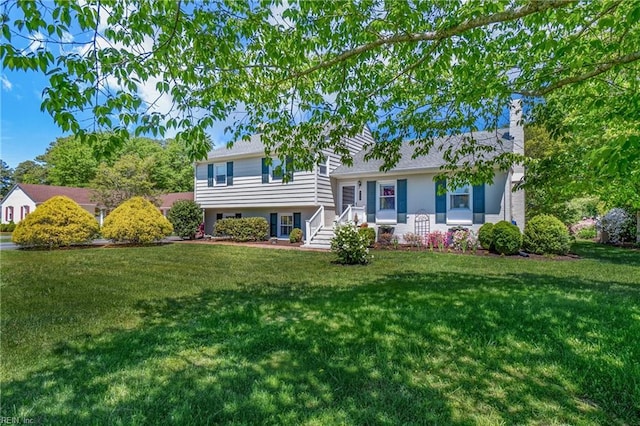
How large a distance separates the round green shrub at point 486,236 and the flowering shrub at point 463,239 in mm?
401

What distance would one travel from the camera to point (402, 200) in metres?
15.5

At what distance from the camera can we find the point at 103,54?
319 cm

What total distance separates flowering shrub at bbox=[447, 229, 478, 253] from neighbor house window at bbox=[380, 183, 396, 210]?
10.2 feet

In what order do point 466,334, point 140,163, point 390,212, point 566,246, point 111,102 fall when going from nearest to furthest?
point 111,102, point 466,334, point 566,246, point 390,212, point 140,163

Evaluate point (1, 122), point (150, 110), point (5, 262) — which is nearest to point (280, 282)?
point (150, 110)

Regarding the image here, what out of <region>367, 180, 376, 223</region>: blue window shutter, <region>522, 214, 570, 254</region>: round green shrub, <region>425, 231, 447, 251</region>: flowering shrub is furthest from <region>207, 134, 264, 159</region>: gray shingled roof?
<region>522, 214, 570, 254</region>: round green shrub

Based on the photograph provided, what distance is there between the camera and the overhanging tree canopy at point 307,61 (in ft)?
9.85

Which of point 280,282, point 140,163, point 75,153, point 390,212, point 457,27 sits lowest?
point 280,282

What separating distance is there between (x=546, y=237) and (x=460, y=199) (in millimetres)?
3576

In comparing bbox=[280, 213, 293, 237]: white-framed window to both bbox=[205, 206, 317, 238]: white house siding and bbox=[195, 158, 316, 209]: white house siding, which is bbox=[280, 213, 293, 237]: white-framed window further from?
bbox=[195, 158, 316, 209]: white house siding

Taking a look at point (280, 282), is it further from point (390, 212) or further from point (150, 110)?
point (390, 212)

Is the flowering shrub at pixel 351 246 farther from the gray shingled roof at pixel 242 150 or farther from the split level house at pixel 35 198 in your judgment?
the split level house at pixel 35 198

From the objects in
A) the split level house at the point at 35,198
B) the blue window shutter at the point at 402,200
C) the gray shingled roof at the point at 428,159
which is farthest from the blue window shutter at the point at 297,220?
the split level house at the point at 35,198

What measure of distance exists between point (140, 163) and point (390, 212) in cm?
1773
